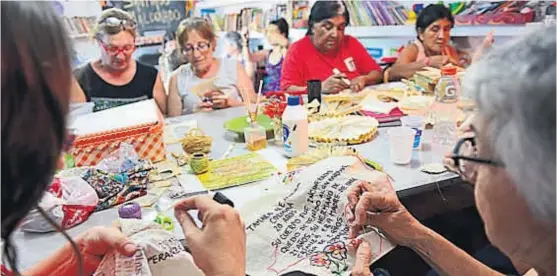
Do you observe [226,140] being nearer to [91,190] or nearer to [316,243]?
[91,190]

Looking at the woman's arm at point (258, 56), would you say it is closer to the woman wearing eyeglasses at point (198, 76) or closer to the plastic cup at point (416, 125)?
the woman wearing eyeglasses at point (198, 76)

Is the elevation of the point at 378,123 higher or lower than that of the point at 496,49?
lower

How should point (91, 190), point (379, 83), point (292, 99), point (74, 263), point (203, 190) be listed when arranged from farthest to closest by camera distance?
point (379, 83), point (292, 99), point (203, 190), point (91, 190), point (74, 263)

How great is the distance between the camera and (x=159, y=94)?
2689 mm

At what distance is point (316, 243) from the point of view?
49.4 inches

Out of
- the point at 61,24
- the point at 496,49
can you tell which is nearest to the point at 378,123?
the point at 496,49

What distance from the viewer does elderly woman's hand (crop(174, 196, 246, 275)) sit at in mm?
1071

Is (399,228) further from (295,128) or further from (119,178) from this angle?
(119,178)

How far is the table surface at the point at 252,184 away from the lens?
1.25 m

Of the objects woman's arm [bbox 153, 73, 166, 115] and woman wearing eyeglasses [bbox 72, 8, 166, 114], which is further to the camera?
woman's arm [bbox 153, 73, 166, 115]

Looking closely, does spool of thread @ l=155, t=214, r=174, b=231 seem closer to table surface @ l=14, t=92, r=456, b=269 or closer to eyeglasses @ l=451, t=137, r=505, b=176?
table surface @ l=14, t=92, r=456, b=269

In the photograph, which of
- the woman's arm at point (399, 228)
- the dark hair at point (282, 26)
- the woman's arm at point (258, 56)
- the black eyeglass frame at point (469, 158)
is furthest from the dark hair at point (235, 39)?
the black eyeglass frame at point (469, 158)

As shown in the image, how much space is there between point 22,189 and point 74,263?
17.8 inches

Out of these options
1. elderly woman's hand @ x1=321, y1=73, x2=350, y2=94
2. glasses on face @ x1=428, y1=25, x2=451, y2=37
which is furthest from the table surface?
glasses on face @ x1=428, y1=25, x2=451, y2=37
